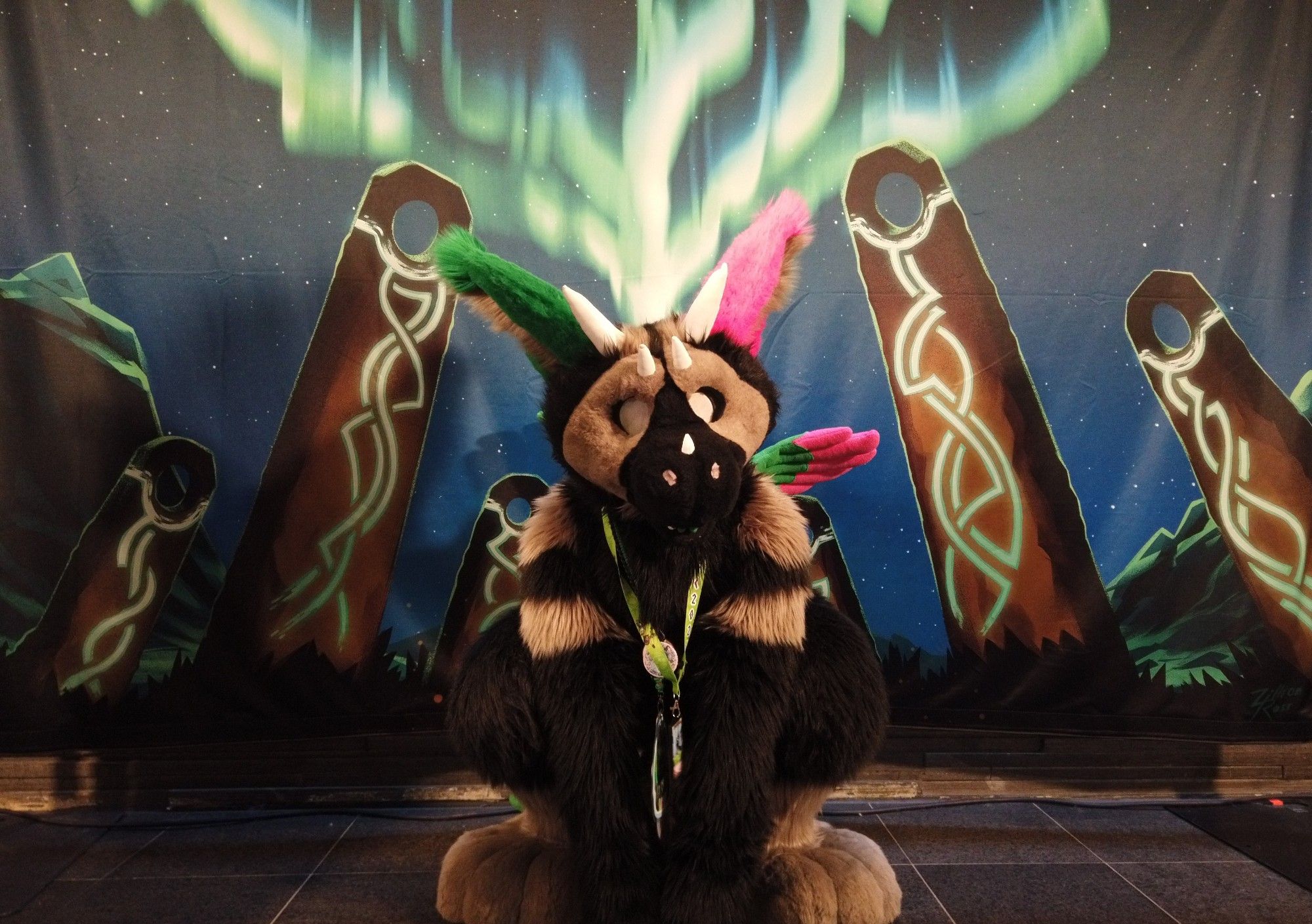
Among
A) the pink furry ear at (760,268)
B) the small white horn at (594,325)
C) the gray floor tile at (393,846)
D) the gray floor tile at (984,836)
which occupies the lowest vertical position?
the gray floor tile at (393,846)

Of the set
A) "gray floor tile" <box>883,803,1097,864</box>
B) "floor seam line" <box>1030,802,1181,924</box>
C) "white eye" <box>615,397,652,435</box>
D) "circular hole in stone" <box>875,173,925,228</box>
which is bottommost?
"gray floor tile" <box>883,803,1097,864</box>

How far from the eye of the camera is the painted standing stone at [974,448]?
196 cm

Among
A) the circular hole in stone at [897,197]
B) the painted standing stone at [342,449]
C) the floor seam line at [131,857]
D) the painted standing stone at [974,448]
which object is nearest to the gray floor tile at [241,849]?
the floor seam line at [131,857]

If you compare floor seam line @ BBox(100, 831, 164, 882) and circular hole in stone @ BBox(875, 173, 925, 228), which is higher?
circular hole in stone @ BBox(875, 173, 925, 228)

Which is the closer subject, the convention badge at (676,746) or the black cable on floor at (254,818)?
the convention badge at (676,746)

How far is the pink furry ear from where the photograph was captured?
4.58 feet

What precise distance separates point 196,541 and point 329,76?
1011mm

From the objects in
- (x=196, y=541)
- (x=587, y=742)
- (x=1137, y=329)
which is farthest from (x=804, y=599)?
(x=196, y=541)

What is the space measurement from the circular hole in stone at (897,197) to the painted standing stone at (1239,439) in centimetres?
52

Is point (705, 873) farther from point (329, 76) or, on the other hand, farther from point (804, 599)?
point (329, 76)

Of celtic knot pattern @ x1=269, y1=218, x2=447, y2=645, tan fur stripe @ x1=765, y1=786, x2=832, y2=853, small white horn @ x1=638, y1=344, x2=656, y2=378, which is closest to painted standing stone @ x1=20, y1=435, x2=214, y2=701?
celtic knot pattern @ x1=269, y1=218, x2=447, y2=645

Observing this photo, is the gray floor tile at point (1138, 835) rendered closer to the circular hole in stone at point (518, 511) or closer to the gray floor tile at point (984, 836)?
the gray floor tile at point (984, 836)

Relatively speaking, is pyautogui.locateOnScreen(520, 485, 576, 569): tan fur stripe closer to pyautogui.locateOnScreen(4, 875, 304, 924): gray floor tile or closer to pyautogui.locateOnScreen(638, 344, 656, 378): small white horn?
pyautogui.locateOnScreen(638, 344, 656, 378): small white horn

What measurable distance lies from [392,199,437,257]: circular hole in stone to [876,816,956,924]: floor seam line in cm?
154
